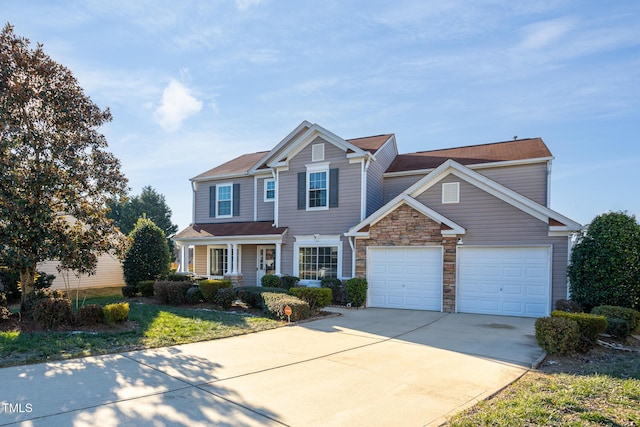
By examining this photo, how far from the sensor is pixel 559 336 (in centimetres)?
719

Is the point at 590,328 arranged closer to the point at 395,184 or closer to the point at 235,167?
the point at 395,184

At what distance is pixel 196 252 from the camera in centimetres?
1997

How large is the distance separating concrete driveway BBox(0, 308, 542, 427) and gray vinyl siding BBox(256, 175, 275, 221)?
9.77 m

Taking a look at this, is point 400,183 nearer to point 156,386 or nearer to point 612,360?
point 612,360

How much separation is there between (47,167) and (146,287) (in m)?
7.93

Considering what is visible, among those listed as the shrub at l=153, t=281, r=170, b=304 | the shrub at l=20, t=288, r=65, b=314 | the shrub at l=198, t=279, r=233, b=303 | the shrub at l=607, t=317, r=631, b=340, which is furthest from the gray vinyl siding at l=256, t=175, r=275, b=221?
the shrub at l=607, t=317, r=631, b=340

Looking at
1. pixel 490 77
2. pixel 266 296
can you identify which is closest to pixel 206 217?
pixel 266 296

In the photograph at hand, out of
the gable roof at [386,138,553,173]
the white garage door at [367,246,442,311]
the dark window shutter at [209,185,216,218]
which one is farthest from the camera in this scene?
the dark window shutter at [209,185,216,218]

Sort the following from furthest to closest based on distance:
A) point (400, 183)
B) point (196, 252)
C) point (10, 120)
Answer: point (196, 252)
point (400, 183)
point (10, 120)

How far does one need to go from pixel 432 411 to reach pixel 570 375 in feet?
9.56

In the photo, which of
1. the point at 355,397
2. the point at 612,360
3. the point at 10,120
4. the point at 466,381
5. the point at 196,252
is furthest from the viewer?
the point at 196,252

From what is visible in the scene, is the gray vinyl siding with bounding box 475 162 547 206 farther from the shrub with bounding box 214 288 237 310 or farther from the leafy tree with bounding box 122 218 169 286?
the leafy tree with bounding box 122 218 169 286

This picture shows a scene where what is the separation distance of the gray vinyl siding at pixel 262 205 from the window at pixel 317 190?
2.66m

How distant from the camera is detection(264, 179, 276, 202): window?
1836 cm
